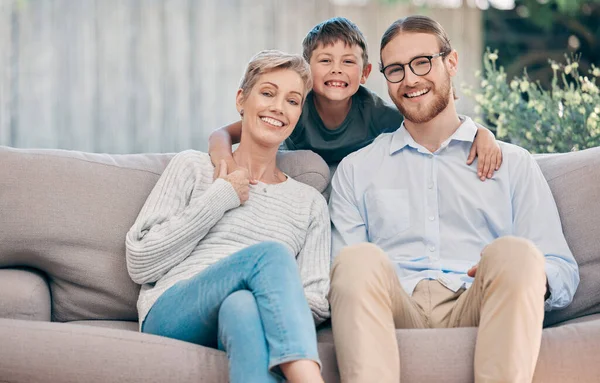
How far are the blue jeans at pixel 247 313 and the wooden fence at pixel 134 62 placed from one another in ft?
9.82

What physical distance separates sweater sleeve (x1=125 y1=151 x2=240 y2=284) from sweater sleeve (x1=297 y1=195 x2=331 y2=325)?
9.1 inches

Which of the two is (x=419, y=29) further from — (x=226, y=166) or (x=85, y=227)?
(x=85, y=227)

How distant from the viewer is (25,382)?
1.58 meters

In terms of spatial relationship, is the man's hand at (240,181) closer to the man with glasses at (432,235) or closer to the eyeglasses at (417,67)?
the man with glasses at (432,235)

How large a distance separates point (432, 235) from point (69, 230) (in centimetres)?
98

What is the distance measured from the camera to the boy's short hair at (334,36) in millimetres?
2496

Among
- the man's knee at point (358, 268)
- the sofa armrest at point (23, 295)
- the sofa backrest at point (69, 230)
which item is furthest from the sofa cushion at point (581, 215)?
the sofa armrest at point (23, 295)

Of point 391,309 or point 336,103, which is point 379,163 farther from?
point 391,309

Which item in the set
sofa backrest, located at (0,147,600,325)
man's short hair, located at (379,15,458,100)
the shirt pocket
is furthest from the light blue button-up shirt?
man's short hair, located at (379,15,458,100)

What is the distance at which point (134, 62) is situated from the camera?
463 centimetres

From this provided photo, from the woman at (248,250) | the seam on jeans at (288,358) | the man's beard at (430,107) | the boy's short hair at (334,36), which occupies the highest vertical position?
the boy's short hair at (334,36)

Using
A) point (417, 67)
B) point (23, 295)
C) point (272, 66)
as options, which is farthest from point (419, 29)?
point (23, 295)

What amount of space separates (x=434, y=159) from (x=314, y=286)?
0.55 metres

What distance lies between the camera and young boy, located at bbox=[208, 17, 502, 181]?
2.44 metres
